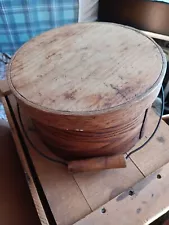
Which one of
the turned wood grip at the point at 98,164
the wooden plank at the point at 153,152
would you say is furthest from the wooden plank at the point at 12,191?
the wooden plank at the point at 153,152

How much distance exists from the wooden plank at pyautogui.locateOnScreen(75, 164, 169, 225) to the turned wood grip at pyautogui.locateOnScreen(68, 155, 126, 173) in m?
0.07

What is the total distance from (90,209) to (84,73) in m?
0.34

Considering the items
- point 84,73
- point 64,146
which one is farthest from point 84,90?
point 64,146

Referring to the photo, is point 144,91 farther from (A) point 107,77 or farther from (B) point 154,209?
(B) point 154,209

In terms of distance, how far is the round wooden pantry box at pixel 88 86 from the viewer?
0.62 meters

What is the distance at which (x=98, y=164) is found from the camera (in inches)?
28.1

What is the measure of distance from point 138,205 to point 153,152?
16 cm

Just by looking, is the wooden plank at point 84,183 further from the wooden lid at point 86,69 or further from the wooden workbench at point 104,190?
the wooden lid at point 86,69

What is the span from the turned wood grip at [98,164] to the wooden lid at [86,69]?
0.55 ft

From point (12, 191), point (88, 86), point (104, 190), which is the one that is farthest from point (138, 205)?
point (12, 191)

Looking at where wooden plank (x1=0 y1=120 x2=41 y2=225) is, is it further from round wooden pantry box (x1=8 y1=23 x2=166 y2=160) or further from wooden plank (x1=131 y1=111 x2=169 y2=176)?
wooden plank (x1=131 y1=111 x2=169 y2=176)

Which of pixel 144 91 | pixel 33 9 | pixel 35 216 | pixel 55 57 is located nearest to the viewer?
pixel 144 91

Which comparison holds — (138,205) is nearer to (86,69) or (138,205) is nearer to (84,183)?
(84,183)

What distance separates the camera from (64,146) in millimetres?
725
